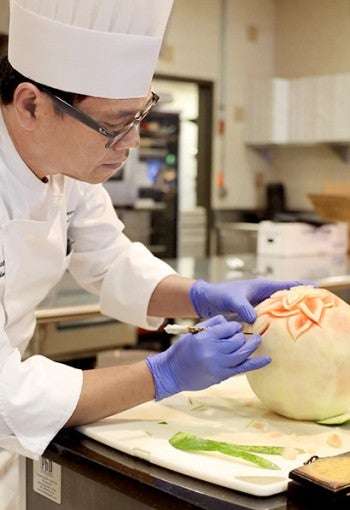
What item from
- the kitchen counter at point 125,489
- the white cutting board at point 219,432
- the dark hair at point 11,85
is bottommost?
the kitchen counter at point 125,489

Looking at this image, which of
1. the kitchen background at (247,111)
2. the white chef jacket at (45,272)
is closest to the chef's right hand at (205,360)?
the white chef jacket at (45,272)

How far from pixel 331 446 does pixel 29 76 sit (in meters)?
0.81

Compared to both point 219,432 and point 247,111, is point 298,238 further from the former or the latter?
point 247,111

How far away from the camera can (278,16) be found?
6.78 meters

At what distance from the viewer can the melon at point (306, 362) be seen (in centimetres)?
125

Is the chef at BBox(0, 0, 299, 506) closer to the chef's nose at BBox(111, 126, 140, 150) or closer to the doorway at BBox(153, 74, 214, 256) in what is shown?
the chef's nose at BBox(111, 126, 140, 150)

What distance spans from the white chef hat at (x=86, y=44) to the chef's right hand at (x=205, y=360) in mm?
460

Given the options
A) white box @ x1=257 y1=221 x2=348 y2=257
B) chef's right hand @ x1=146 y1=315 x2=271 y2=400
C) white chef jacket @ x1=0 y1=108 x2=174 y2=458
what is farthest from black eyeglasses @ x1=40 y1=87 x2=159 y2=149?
white box @ x1=257 y1=221 x2=348 y2=257

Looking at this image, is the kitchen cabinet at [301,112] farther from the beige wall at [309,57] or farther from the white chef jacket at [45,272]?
the white chef jacket at [45,272]

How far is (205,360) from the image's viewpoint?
121 centimetres

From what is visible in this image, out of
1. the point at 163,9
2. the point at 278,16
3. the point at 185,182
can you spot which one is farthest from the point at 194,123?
the point at 163,9

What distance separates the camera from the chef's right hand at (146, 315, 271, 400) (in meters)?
1.22

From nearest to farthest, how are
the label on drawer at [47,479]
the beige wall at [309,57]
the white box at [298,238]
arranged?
the label on drawer at [47,479], the white box at [298,238], the beige wall at [309,57]

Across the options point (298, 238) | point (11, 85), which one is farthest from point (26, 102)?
point (298, 238)
